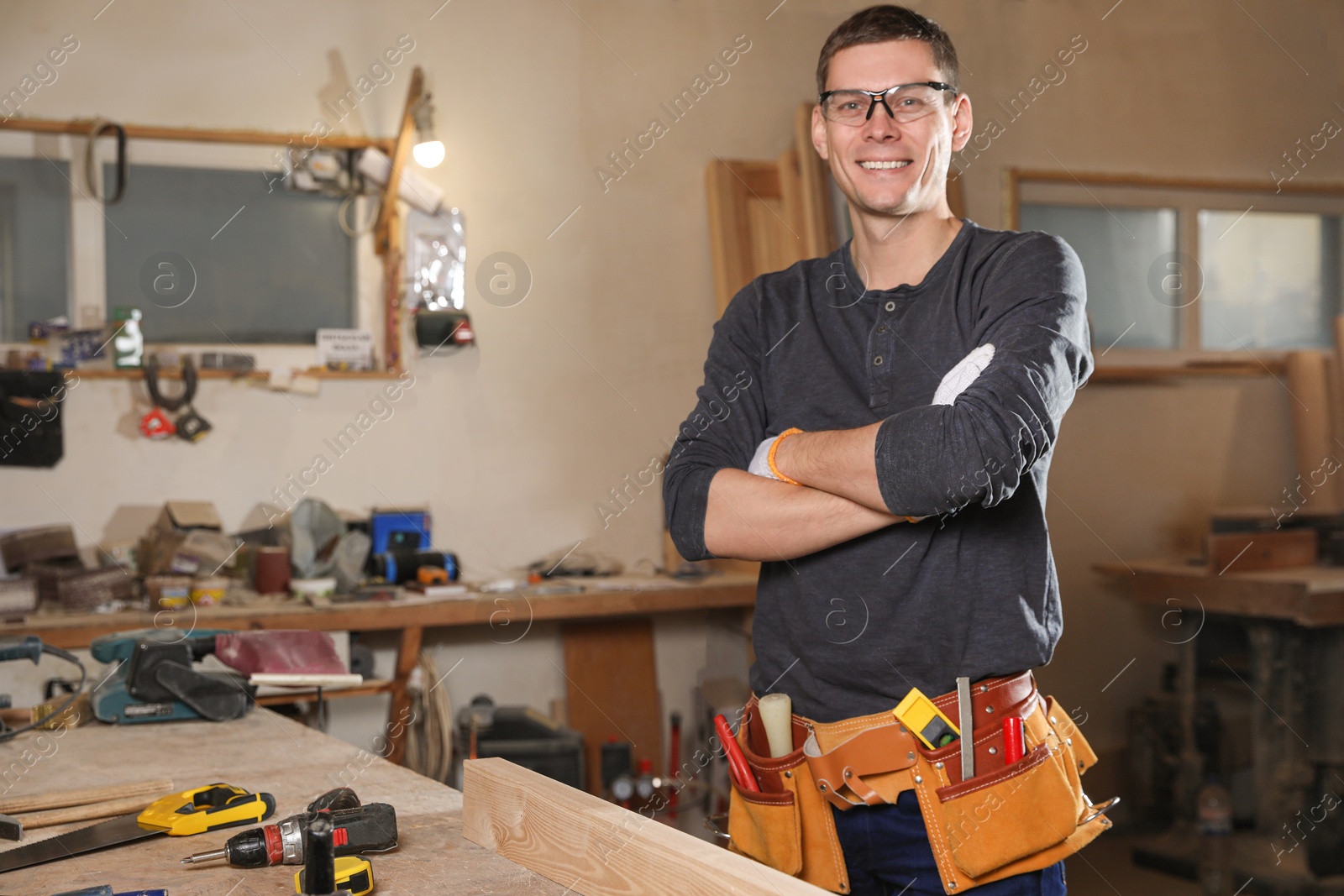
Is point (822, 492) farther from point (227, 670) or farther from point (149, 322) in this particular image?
point (149, 322)

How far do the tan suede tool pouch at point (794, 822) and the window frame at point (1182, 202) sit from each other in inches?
140

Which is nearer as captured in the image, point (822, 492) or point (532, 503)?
point (822, 492)

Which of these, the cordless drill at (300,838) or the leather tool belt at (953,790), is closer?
the cordless drill at (300,838)

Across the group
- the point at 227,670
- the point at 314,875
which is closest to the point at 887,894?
the point at 314,875

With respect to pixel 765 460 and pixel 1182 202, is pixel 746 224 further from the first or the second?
pixel 765 460

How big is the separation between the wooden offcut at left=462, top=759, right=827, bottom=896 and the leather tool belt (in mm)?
369

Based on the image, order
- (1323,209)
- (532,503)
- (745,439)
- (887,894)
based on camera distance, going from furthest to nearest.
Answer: (1323,209) → (532,503) → (745,439) → (887,894)

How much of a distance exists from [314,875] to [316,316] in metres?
3.03

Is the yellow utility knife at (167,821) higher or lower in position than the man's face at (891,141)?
lower

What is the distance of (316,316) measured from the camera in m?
3.75

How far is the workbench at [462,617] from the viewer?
115 inches

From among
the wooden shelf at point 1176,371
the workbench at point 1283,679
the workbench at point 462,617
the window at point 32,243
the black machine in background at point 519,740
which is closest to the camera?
the workbench at point 462,617

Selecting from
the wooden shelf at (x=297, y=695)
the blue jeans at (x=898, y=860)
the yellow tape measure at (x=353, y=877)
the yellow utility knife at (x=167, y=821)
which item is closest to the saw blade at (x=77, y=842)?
the yellow utility knife at (x=167, y=821)

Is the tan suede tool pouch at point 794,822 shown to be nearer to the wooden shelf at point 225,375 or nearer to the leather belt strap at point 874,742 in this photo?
the leather belt strap at point 874,742
